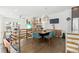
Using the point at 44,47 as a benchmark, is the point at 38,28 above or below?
above

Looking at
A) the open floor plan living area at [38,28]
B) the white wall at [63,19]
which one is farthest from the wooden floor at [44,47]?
the white wall at [63,19]

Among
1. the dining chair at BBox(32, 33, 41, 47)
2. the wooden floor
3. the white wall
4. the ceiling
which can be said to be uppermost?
Result: the ceiling

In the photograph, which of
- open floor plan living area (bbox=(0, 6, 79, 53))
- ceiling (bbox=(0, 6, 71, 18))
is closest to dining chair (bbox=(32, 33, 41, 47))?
open floor plan living area (bbox=(0, 6, 79, 53))

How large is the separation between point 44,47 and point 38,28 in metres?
0.31

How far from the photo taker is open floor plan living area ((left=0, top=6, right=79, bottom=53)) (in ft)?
5.78

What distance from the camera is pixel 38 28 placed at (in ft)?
5.89

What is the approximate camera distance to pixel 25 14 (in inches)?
69.7

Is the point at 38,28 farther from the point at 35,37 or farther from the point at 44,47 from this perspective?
the point at 44,47

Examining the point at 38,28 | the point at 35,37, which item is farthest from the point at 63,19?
the point at 35,37

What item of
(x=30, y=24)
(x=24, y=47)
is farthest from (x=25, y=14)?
(x=24, y=47)

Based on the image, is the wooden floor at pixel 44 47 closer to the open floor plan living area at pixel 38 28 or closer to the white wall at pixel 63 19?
the open floor plan living area at pixel 38 28

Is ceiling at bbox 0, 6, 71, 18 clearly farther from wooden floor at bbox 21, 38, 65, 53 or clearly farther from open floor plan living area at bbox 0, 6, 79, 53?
wooden floor at bbox 21, 38, 65, 53

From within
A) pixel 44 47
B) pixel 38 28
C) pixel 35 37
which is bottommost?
pixel 44 47

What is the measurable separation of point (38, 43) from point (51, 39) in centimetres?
21
